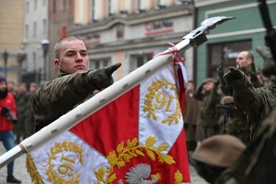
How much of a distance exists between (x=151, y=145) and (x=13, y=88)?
781 inches

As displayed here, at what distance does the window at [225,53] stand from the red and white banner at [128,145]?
1706cm

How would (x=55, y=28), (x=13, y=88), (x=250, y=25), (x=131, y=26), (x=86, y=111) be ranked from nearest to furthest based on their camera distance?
1. (x=86, y=111)
2. (x=250, y=25)
3. (x=13, y=88)
4. (x=131, y=26)
5. (x=55, y=28)

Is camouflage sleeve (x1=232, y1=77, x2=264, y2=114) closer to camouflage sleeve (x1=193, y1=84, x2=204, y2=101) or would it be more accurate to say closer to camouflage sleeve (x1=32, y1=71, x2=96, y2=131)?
camouflage sleeve (x1=32, y1=71, x2=96, y2=131)

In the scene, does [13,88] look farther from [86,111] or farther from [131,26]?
[86,111]

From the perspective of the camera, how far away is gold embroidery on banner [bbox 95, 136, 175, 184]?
131 inches

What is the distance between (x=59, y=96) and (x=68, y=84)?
0.13 meters

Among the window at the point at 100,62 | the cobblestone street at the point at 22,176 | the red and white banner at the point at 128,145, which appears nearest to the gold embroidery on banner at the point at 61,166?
the red and white banner at the point at 128,145

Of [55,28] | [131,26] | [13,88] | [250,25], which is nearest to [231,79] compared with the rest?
[250,25]

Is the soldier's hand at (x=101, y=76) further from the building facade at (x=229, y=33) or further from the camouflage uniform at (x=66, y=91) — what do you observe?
the building facade at (x=229, y=33)

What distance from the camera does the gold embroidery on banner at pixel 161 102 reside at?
137 inches

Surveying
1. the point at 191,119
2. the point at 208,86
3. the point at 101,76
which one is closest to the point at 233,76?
the point at 101,76

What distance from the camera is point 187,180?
11.4ft

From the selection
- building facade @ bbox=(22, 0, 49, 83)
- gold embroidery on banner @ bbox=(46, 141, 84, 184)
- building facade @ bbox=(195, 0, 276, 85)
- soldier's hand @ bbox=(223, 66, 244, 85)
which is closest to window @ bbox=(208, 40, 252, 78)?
building facade @ bbox=(195, 0, 276, 85)

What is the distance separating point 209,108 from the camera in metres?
12.7
